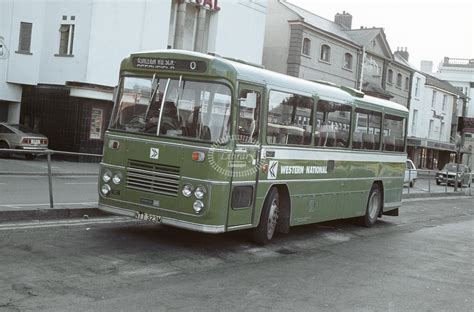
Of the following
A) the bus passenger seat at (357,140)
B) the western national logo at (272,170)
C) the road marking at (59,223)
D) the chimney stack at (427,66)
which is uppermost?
the chimney stack at (427,66)

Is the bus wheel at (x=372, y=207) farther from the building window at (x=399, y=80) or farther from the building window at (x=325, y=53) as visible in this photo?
the building window at (x=399, y=80)

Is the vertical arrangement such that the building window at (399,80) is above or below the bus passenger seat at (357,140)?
above

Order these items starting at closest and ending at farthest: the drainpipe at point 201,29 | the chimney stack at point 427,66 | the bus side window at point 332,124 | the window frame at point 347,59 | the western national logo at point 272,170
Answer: the western national logo at point 272,170 → the bus side window at point 332,124 → the drainpipe at point 201,29 → the window frame at point 347,59 → the chimney stack at point 427,66

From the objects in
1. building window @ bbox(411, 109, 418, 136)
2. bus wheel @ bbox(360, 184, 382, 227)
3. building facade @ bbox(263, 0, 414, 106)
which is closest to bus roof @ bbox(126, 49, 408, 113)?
bus wheel @ bbox(360, 184, 382, 227)

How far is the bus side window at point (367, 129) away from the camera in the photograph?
41.8 feet

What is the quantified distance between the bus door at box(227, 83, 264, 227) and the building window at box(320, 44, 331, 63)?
32.7 metres

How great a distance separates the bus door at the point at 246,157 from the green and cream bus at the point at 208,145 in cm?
2

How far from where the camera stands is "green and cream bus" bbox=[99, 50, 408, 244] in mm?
8672

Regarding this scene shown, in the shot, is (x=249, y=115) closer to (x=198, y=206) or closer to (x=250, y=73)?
(x=250, y=73)

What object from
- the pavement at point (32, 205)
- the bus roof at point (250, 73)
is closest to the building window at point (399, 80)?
the bus roof at point (250, 73)

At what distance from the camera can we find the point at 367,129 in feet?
43.4

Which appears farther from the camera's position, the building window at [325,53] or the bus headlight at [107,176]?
the building window at [325,53]

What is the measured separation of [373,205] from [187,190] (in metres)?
7.02

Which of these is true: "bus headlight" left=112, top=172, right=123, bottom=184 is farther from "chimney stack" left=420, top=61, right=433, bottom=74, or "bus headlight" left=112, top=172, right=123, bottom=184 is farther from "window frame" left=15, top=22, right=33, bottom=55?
"chimney stack" left=420, top=61, right=433, bottom=74
